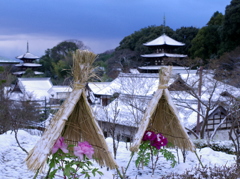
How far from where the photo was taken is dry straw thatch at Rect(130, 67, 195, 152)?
3.25 metres

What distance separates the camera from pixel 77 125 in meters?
2.76

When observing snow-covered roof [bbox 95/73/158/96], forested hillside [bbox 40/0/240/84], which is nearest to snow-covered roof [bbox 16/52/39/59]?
forested hillside [bbox 40/0/240/84]

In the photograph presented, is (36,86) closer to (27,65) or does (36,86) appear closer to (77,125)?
(27,65)

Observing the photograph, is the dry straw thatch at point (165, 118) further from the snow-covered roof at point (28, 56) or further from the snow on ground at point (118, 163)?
the snow-covered roof at point (28, 56)

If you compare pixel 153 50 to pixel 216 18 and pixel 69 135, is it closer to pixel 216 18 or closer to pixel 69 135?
pixel 216 18

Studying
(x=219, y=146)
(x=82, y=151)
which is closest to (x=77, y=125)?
(x=82, y=151)

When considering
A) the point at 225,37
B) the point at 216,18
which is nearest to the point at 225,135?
the point at 225,37

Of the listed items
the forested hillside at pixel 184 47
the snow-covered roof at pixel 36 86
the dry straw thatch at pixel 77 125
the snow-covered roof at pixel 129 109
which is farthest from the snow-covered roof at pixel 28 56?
the dry straw thatch at pixel 77 125

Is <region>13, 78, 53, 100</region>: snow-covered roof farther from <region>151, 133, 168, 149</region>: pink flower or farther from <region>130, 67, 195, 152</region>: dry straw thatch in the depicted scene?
<region>151, 133, 168, 149</region>: pink flower

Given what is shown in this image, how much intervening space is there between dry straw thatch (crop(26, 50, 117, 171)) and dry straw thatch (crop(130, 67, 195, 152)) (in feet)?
1.92

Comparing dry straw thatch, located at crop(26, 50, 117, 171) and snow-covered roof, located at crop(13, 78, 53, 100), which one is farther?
snow-covered roof, located at crop(13, 78, 53, 100)

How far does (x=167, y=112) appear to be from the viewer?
3.53 meters

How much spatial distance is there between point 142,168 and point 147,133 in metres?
0.55

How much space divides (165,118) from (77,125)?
50.6 inches
